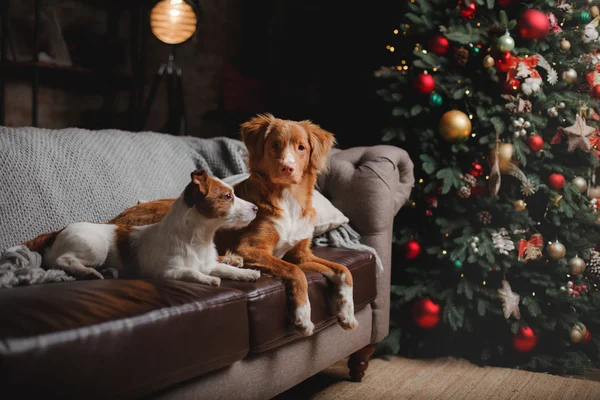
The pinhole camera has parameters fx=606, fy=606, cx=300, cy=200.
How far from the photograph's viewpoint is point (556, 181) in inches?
114

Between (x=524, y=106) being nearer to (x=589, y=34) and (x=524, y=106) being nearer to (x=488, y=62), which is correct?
(x=488, y=62)

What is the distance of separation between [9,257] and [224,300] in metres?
0.62

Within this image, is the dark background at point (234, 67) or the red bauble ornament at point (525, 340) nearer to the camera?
the red bauble ornament at point (525, 340)

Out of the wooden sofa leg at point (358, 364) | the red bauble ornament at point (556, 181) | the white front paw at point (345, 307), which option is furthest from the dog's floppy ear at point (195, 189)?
the red bauble ornament at point (556, 181)

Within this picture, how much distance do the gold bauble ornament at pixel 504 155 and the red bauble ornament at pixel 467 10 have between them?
66 cm

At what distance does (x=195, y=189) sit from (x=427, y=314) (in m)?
1.68

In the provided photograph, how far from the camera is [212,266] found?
1.79 metres

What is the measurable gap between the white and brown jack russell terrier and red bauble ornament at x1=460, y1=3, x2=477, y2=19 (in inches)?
71.0

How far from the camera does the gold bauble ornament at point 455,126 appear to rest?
9.52ft

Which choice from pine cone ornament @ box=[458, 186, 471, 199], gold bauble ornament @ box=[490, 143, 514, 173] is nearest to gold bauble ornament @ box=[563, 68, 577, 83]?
gold bauble ornament @ box=[490, 143, 514, 173]

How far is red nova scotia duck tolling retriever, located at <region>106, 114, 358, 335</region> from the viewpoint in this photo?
6.64 feet

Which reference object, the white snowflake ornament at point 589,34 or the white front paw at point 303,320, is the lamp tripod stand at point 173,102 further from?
the white front paw at point 303,320

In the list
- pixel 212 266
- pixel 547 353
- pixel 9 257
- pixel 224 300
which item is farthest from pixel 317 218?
pixel 547 353

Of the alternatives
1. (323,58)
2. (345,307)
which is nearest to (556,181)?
(345,307)
